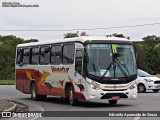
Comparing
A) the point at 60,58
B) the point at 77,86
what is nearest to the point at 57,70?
the point at 60,58

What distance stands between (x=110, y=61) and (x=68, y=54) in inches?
91.1

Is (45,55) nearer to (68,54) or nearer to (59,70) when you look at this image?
(59,70)

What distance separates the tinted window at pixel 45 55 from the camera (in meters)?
22.1

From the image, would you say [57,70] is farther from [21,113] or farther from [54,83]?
[21,113]

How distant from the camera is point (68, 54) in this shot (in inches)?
782

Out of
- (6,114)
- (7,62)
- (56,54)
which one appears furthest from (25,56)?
(7,62)

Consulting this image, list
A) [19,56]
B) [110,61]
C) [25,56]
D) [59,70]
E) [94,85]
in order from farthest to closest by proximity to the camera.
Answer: [19,56] < [25,56] < [59,70] < [110,61] < [94,85]

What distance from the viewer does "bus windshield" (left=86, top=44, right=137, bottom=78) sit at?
59.7 ft

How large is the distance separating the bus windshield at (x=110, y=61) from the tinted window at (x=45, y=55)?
4157 mm

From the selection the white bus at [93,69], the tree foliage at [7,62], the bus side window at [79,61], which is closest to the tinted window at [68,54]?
the white bus at [93,69]

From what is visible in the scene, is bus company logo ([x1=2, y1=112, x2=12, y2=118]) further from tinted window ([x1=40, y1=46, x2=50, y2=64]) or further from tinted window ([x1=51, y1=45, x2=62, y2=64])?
tinted window ([x1=40, y1=46, x2=50, y2=64])

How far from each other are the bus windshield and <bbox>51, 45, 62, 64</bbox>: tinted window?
2648mm

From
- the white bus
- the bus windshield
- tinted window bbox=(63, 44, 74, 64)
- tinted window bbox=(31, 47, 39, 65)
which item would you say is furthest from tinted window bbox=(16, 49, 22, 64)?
the bus windshield

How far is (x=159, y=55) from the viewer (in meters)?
102
